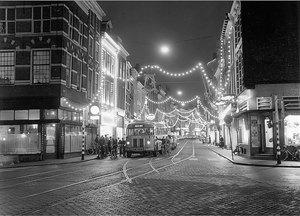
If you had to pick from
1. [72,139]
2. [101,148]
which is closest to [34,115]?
[72,139]

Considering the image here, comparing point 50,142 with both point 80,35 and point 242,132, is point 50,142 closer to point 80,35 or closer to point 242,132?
point 80,35

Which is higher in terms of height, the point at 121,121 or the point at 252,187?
the point at 121,121

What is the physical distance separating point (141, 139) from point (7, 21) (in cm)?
1494

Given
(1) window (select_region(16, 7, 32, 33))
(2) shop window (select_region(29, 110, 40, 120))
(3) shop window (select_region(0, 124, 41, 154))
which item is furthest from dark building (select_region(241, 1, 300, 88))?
(1) window (select_region(16, 7, 32, 33))

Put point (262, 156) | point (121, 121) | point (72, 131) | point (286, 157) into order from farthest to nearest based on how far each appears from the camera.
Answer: point (121, 121) < point (72, 131) < point (262, 156) < point (286, 157)

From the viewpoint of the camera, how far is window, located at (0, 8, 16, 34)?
2789cm

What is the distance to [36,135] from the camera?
27078 millimetres

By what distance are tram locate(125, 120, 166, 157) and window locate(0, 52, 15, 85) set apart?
11210 millimetres

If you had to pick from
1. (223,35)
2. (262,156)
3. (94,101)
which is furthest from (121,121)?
(262,156)

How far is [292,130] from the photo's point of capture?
25.8 m

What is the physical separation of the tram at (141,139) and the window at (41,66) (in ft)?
29.5

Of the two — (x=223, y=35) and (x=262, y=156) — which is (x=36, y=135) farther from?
(x=223, y=35)

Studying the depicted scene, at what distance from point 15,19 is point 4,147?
1028 centimetres

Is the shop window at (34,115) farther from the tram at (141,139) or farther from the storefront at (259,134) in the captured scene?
the storefront at (259,134)
